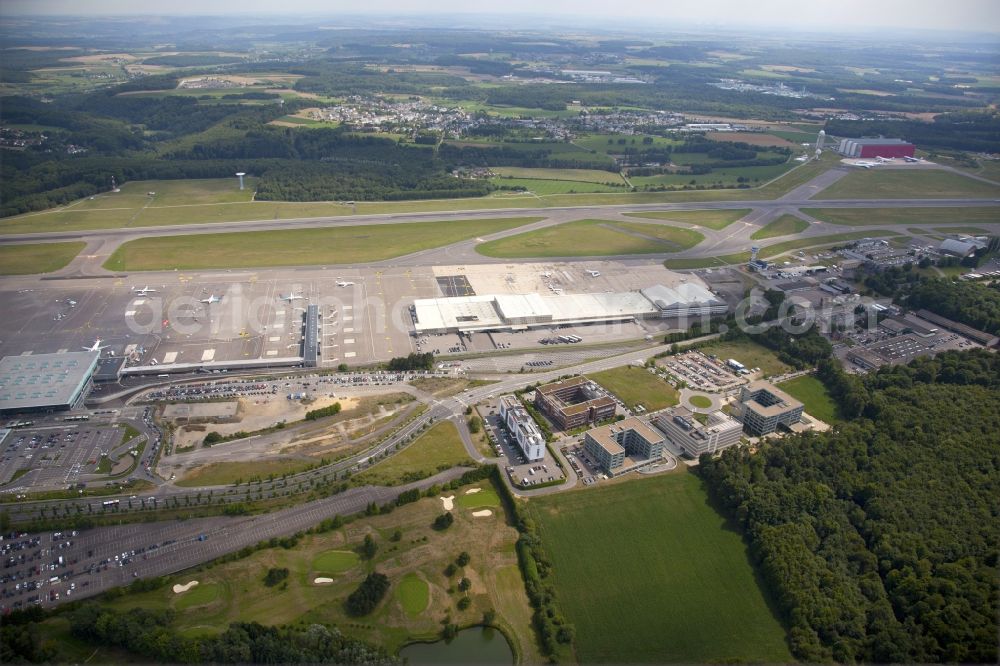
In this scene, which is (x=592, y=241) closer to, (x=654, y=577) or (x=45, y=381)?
(x=654, y=577)

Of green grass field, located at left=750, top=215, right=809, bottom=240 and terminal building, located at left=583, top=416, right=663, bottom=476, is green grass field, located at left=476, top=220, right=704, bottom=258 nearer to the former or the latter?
green grass field, located at left=750, top=215, right=809, bottom=240

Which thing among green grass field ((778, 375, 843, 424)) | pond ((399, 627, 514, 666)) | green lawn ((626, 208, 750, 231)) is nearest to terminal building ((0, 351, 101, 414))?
pond ((399, 627, 514, 666))

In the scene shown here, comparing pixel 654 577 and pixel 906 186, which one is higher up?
pixel 906 186

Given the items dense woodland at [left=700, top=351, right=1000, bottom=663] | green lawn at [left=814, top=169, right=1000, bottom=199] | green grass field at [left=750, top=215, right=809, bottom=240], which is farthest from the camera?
green lawn at [left=814, top=169, right=1000, bottom=199]

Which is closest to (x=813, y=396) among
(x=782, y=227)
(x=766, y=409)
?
(x=766, y=409)

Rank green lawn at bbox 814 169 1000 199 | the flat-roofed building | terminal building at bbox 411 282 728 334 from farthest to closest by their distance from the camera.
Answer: green lawn at bbox 814 169 1000 199, terminal building at bbox 411 282 728 334, the flat-roofed building

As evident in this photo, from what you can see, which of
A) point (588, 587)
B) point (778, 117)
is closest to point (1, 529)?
point (588, 587)

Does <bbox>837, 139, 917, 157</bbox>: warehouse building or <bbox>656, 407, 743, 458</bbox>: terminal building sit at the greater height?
<bbox>837, 139, 917, 157</bbox>: warehouse building

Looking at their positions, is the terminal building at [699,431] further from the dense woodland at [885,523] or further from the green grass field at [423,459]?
the green grass field at [423,459]
